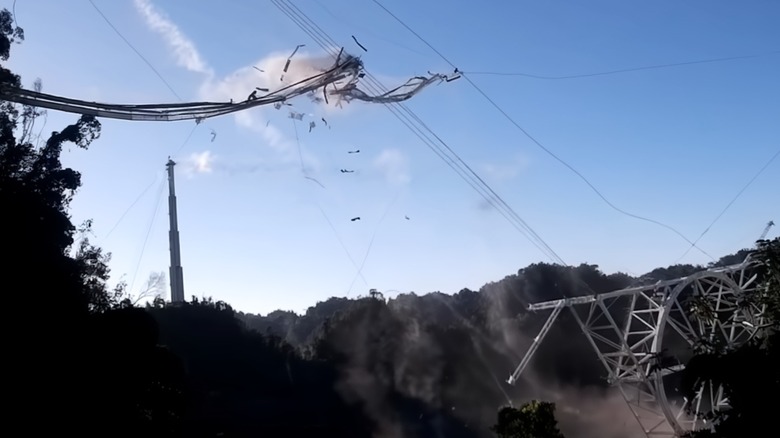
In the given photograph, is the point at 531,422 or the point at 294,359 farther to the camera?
the point at 294,359

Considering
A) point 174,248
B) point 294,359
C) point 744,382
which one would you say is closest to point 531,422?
point 744,382

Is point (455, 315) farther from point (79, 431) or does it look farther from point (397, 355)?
point (79, 431)

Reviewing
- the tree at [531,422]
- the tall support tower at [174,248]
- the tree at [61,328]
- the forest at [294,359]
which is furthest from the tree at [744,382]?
the tall support tower at [174,248]

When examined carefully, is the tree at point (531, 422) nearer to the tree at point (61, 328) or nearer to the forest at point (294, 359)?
the forest at point (294, 359)

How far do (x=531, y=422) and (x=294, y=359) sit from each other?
126ft

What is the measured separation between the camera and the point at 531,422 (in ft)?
105

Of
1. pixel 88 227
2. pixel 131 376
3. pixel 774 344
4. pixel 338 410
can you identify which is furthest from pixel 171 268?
pixel 774 344

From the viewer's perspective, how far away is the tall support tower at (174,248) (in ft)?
260

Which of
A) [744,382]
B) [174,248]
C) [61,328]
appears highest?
[174,248]

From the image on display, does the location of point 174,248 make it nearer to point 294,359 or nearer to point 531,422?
point 294,359

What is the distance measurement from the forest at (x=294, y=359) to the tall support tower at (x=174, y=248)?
1516 cm

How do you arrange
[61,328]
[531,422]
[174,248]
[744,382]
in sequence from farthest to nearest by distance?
[174,248]
[531,422]
[61,328]
[744,382]

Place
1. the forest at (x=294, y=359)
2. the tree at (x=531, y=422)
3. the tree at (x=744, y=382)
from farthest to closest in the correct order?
the tree at (x=531, y=422)
the forest at (x=294, y=359)
the tree at (x=744, y=382)

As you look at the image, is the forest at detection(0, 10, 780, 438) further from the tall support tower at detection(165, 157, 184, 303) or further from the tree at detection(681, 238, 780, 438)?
the tall support tower at detection(165, 157, 184, 303)
